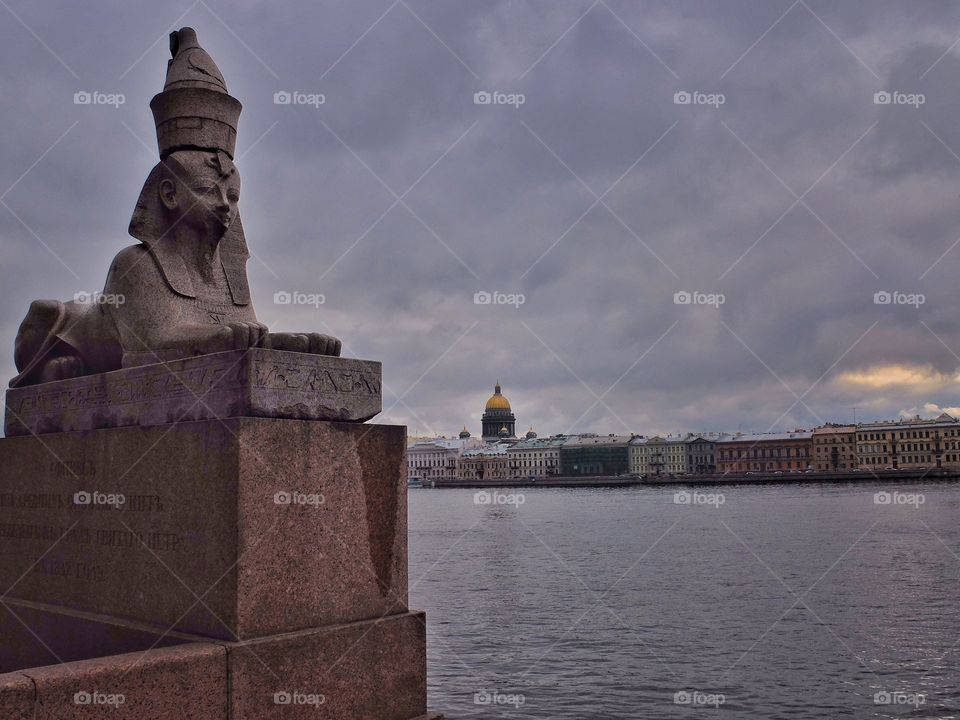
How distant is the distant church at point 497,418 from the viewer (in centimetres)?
13350

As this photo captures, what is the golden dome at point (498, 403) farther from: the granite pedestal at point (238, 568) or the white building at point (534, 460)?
the granite pedestal at point (238, 568)

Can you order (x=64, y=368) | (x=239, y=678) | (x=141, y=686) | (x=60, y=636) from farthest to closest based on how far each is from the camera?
(x=64, y=368)
(x=60, y=636)
(x=239, y=678)
(x=141, y=686)

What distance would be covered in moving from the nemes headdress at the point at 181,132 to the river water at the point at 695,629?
4.13 meters

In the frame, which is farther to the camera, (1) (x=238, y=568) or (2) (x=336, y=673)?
(2) (x=336, y=673)

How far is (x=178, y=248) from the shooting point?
4.42 m

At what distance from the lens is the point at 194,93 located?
440 cm

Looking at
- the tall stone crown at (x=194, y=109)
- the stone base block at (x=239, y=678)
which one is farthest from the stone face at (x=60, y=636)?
the tall stone crown at (x=194, y=109)

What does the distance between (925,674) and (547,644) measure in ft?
11.9

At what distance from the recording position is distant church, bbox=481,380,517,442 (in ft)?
438

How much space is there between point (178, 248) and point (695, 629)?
8267 millimetres

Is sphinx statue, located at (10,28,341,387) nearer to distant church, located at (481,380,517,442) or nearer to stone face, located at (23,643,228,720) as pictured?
stone face, located at (23,643,228,720)

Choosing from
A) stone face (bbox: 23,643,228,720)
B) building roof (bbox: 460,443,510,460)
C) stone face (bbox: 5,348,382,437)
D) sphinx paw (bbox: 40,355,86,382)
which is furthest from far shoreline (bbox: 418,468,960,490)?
stone face (bbox: 23,643,228,720)

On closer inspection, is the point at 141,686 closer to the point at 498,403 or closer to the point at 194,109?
the point at 194,109

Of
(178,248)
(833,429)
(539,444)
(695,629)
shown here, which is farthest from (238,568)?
(539,444)
